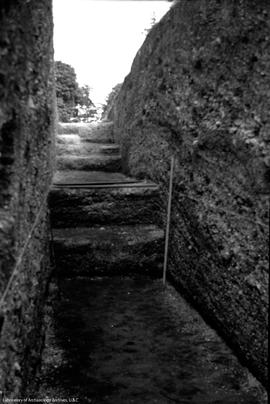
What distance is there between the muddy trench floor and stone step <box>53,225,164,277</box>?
245 millimetres

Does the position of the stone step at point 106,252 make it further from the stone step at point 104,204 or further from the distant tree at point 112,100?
the distant tree at point 112,100

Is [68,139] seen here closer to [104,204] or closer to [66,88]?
[104,204]

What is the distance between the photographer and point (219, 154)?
9.04 feet

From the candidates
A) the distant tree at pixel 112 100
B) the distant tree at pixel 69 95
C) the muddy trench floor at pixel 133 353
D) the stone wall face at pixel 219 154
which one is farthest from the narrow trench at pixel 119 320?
the distant tree at pixel 69 95

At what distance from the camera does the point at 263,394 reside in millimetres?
2180

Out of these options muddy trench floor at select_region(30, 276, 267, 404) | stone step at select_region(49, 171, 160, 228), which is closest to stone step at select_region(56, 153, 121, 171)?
stone step at select_region(49, 171, 160, 228)

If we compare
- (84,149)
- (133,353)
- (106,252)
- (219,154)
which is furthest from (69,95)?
(133,353)

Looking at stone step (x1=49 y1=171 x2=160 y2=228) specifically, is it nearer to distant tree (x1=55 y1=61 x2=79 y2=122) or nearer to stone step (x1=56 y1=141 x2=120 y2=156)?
stone step (x1=56 y1=141 x2=120 y2=156)

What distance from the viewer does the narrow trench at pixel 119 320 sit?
224 cm

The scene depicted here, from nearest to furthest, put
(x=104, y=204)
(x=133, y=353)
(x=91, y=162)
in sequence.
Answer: (x=133, y=353) < (x=104, y=204) < (x=91, y=162)

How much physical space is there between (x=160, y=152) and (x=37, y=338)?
2.09 m

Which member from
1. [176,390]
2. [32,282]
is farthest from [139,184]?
[176,390]

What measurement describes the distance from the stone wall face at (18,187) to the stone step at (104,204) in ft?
4.72

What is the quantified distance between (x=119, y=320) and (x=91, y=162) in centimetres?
266
